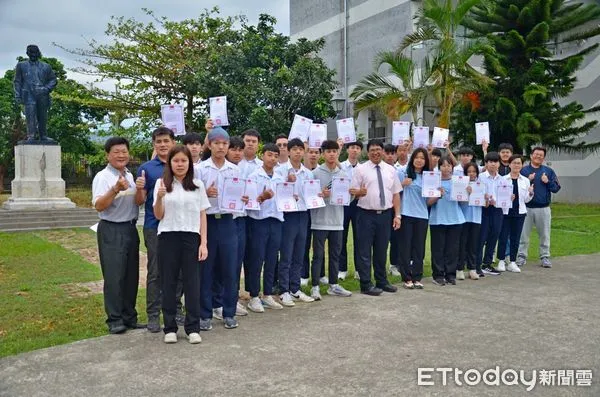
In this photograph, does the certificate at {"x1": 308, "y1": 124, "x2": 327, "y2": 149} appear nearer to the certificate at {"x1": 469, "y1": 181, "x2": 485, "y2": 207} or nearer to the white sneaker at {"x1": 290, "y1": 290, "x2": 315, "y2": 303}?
the white sneaker at {"x1": 290, "y1": 290, "x2": 315, "y2": 303}

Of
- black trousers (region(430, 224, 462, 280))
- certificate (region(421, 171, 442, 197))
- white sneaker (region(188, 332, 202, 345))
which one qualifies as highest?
certificate (region(421, 171, 442, 197))

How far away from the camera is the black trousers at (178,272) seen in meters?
4.31

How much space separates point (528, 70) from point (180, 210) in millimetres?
13297

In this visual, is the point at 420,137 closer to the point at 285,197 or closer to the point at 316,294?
the point at 285,197

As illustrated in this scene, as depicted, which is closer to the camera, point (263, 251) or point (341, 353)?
point (341, 353)

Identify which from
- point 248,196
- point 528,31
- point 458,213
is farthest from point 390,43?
point 248,196

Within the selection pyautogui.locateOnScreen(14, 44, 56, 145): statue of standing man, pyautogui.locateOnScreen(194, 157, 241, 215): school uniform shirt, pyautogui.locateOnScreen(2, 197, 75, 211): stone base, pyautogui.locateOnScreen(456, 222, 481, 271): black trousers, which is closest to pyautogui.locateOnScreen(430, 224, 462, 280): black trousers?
pyautogui.locateOnScreen(456, 222, 481, 271): black trousers

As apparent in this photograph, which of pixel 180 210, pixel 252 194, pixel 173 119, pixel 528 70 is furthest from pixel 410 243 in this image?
pixel 528 70

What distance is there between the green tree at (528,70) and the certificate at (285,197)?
1096 centimetres

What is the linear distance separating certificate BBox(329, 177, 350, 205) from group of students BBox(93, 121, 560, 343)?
0.06 m

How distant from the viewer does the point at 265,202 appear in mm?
5215

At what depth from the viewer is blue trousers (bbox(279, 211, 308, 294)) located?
5.52 metres

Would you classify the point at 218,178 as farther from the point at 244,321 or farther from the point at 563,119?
the point at 563,119

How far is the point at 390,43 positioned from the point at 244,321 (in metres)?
18.1
